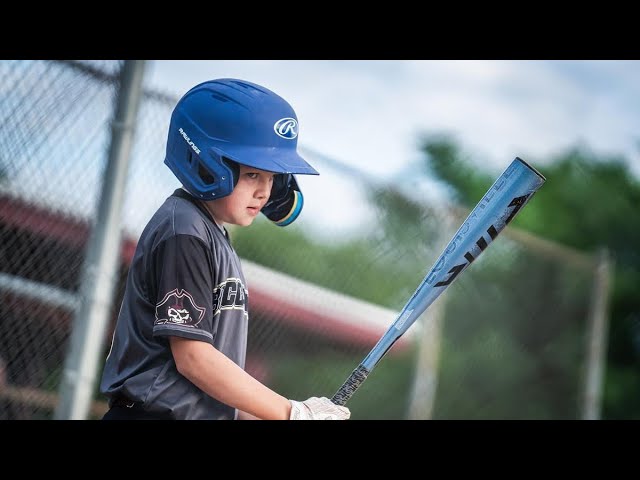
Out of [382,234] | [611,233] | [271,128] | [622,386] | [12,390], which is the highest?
[271,128]

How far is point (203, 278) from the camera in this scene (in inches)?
73.4

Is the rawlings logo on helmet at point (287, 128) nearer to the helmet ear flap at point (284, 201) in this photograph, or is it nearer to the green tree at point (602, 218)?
the helmet ear flap at point (284, 201)

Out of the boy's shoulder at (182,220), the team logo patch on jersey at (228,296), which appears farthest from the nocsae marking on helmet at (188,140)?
the team logo patch on jersey at (228,296)

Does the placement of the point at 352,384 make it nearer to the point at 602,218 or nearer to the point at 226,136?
the point at 226,136

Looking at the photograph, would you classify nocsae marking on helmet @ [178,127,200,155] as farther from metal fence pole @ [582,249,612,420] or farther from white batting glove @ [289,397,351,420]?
metal fence pole @ [582,249,612,420]

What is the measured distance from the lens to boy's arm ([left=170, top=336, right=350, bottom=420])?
5.99 feet

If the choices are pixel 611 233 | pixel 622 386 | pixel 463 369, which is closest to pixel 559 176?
pixel 611 233

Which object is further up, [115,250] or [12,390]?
[115,250]

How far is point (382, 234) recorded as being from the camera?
5.23 m

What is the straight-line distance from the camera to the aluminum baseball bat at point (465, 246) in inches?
76.9

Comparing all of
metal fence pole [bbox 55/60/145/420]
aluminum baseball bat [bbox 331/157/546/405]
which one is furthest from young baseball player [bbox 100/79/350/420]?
metal fence pole [bbox 55/60/145/420]
